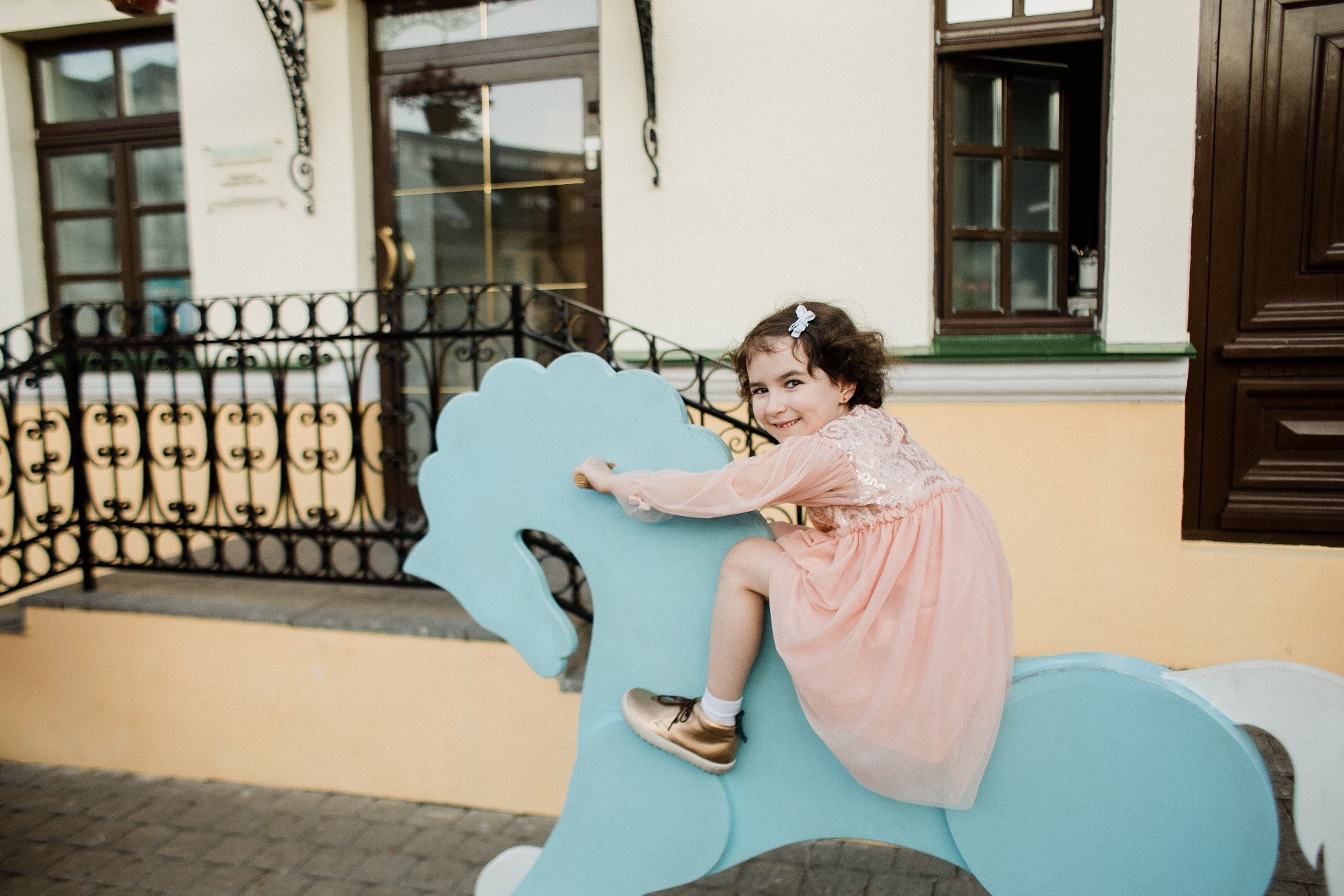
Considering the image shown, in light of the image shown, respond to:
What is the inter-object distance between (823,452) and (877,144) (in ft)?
8.82

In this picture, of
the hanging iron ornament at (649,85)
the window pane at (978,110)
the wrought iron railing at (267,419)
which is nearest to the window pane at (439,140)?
the wrought iron railing at (267,419)

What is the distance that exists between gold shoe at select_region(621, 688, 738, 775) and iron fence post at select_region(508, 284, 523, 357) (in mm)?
1551

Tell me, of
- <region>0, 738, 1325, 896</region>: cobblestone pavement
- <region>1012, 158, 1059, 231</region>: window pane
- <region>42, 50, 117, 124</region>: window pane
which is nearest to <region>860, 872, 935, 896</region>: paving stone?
<region>0, 738, 1325, 896</region>: cobblestone pavement

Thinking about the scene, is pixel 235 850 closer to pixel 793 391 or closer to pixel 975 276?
pixel 793 391

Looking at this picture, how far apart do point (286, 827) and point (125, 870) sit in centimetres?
48

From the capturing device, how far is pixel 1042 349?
348 centimetres

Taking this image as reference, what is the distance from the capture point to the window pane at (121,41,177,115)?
5.04 meters

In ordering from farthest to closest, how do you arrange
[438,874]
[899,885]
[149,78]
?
[149,78] < [438,874] < [899,885]

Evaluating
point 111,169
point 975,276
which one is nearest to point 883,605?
point 975,276

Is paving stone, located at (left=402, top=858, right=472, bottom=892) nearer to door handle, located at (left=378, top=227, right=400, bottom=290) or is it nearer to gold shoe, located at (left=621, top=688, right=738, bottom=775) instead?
gold shoe, located at (left=621, top=688, right=738, bottom=775)

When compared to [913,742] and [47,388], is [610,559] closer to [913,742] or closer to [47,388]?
[913,742]

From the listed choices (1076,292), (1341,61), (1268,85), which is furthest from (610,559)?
(1341,61)

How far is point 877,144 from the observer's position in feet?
12.4

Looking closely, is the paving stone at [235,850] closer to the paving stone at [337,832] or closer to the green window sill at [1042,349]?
the paving stone at [337,832]
